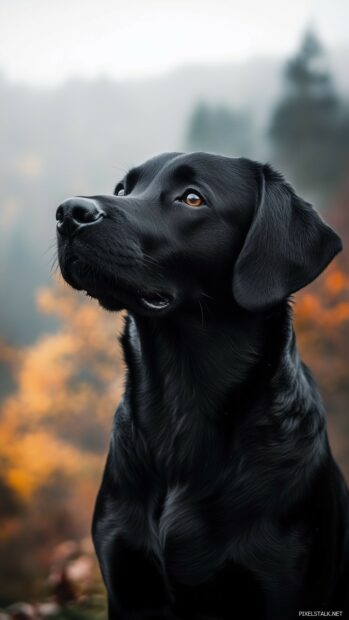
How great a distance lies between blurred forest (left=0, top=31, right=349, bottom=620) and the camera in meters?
5.83

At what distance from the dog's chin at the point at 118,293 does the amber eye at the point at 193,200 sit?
318 millimetres

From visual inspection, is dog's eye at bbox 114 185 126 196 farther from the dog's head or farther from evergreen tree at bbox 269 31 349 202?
evergreen tree at bbox 269 31 349 202

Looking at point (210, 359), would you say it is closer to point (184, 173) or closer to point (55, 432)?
point (184, 173)

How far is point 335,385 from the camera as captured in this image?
583 centimetres

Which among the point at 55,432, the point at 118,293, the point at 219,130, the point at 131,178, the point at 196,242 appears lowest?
the point at 118,293

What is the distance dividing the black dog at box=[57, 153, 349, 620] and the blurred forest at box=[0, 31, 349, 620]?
3193mm

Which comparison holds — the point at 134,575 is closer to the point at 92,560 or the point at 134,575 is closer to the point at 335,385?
the point at 92,560

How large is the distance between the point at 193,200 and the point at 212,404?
71cm

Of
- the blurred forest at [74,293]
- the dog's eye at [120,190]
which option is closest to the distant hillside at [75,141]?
the blurred forest at [74,293]

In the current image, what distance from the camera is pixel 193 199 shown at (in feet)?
7.87

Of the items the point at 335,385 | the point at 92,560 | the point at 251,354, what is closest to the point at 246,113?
the point at 335,385

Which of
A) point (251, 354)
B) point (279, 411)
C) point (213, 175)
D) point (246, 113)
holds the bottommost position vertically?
point (279, 411)

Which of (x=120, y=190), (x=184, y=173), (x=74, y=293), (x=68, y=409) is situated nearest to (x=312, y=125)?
(x=74, y=293)

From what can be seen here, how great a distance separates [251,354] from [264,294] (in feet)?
0.86
